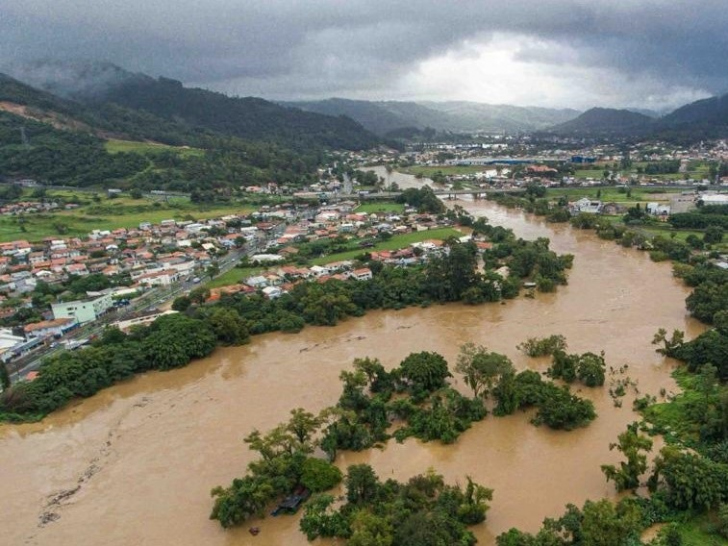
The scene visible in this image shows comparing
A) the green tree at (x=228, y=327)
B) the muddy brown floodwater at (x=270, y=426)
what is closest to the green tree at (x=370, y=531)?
the muddy brown floodwater at (x=270, y=426)

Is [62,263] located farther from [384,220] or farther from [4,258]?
[384,220]

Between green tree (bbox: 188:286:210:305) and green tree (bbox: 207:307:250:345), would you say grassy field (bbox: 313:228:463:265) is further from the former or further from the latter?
green tree (bbox: 207:307:250:345)

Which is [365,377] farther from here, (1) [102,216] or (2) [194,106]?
(2) [194,106]

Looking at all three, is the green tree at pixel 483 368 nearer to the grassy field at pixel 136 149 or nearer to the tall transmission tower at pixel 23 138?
the grassy field at pixel 136 149

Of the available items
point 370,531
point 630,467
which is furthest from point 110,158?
point 630,467

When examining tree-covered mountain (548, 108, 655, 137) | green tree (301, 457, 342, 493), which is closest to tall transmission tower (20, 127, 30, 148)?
green tree (301, 457, 342, 493)

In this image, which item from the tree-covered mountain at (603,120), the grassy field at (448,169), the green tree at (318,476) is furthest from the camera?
the tree-covered mountain at (603,120)
